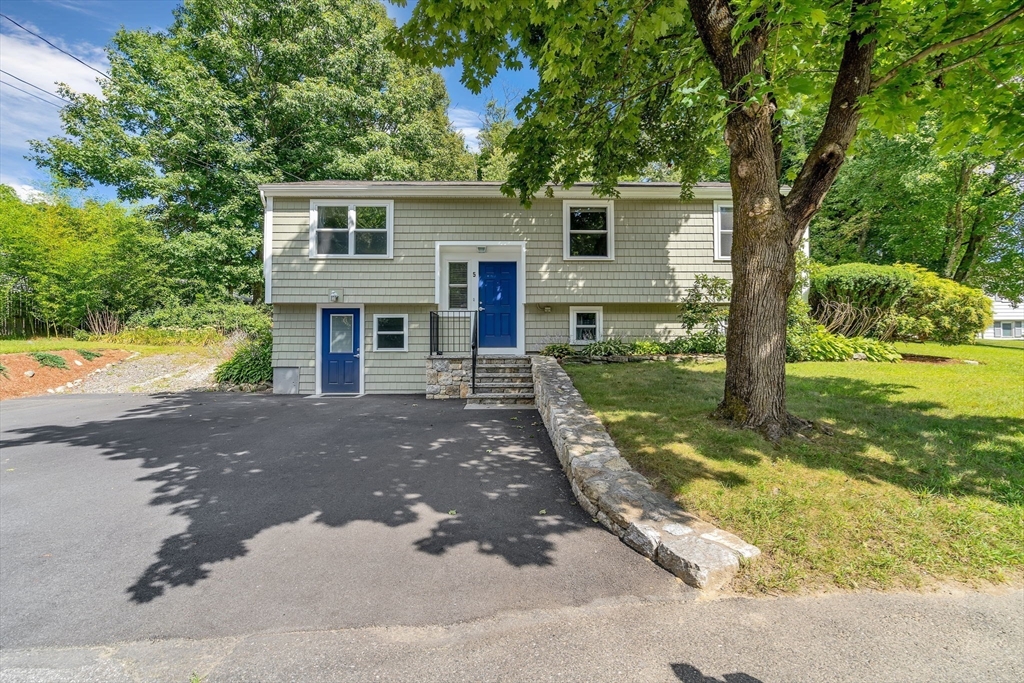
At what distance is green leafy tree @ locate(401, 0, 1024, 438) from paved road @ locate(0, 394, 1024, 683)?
102 inches

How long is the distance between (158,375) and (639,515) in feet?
47.4

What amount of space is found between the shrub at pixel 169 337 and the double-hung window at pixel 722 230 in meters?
16.1

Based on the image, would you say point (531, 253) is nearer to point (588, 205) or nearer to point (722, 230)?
point (588, 205)

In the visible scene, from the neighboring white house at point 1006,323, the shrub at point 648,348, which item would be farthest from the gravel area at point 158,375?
the neighboring white house at point 1006,323

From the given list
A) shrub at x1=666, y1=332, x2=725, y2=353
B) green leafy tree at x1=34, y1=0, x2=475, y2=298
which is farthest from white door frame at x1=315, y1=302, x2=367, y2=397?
green leafy tree at x1=34, y1=0, x2=475, y2=298

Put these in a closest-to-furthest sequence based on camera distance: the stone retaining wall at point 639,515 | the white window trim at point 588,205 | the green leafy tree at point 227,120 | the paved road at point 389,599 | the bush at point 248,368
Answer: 1. the paved road at point 389,599
2. the stone retaining wall at point 639,515
3. the white window trim at point 588,205
4. the bush at point 248,368
5. the green leafy tree at point 227,120

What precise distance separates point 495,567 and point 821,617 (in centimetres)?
192

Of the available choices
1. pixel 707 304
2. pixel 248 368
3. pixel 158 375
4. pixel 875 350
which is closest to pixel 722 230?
pixel 707 304

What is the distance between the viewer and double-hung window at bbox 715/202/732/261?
34.0 feet

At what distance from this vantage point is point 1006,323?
89.1 ft

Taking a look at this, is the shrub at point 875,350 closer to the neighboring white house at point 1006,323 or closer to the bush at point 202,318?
the bush at point 202,318

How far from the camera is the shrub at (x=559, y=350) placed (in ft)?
32.0

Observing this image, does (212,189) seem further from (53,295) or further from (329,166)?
(53,295)

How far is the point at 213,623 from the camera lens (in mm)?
2482
